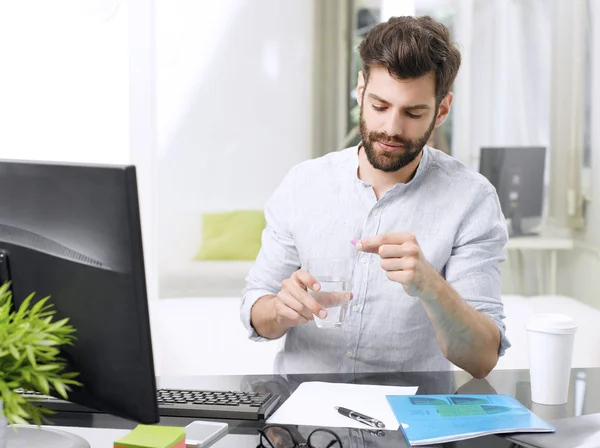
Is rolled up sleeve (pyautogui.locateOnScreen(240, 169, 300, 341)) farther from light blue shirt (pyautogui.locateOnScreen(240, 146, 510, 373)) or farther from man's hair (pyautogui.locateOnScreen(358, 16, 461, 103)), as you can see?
man's hair (pyautogui.locateOnScreen(358, 16, 461, 103))

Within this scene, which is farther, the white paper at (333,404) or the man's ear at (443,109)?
the man's ear at (443,109)

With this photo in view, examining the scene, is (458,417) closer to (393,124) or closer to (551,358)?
(551,358)

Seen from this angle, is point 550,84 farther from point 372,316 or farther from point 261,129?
point 372,316

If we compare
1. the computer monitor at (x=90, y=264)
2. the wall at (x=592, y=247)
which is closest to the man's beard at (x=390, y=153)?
the computer monitor at (x=90, y=264)

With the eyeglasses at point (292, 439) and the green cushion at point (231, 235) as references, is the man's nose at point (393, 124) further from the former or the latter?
the green cushion at point (231, 235)

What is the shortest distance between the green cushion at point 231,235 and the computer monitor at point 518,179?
44.9 inches

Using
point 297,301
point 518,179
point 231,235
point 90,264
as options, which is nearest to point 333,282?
point 297,301

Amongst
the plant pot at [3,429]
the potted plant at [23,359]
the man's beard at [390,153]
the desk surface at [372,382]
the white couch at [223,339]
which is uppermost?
the man's beard at [390,153]

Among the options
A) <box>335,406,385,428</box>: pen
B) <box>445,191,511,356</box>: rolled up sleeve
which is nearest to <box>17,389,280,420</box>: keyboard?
<box>335,406,385,428</box>: pen

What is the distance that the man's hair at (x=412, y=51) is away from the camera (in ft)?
6.68

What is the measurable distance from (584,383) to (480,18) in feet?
8.11

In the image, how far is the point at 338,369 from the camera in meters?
2.08

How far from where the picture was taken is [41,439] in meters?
1.26

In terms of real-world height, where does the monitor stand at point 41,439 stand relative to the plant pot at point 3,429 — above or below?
below
